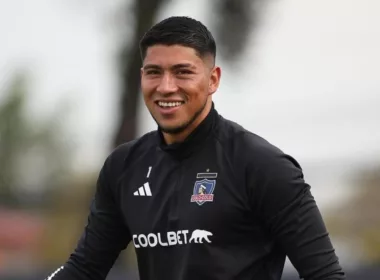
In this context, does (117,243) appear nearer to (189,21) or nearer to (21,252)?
(189,21)

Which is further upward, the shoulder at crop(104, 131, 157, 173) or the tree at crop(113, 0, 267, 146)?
the tree at crop(113, 0, 267, 146)

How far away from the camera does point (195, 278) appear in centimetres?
428

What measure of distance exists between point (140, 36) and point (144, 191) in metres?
10.9

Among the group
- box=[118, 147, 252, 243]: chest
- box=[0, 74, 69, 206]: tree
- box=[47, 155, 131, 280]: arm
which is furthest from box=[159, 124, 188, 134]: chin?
box=[0, 74, 69, 206]: tree

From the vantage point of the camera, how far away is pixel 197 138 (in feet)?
14.5

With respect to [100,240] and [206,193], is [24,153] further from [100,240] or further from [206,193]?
[206,193]

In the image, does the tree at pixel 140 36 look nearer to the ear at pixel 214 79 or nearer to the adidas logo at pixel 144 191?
the adidas logo at pixel 144 191

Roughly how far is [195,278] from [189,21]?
3.05ft

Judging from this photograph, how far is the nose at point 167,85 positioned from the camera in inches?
167

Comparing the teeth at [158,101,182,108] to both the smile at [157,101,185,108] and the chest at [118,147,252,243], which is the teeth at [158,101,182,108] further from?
the chest at [118,147,252,243]

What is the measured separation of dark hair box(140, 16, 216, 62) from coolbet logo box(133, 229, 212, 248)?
64 cm

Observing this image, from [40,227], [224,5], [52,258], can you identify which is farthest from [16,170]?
[224,5]

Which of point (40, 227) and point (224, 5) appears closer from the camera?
point (224, 5)

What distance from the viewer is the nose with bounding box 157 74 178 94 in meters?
4.25
